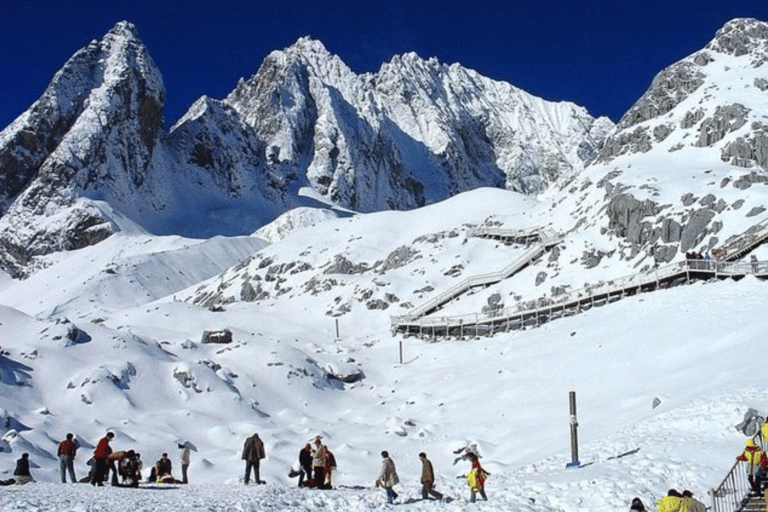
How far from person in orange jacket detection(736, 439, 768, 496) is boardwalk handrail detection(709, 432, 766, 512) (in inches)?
9.6

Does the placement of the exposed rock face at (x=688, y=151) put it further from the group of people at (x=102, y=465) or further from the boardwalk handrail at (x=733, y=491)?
the group of people at (x=102, y=465)

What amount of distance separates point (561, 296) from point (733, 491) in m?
43.5

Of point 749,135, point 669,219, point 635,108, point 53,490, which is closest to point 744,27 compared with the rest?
point 635,108

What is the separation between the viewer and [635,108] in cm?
9806

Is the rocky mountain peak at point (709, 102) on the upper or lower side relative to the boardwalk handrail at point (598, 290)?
upper

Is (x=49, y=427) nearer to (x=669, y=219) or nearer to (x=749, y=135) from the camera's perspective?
(x=669, y=219)

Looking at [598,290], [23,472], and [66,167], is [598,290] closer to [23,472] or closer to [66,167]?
[23,472]

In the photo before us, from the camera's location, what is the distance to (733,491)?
17891mm

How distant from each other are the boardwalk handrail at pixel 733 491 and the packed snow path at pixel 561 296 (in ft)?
107

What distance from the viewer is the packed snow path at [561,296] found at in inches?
2066

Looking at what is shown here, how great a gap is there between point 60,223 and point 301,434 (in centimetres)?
13630

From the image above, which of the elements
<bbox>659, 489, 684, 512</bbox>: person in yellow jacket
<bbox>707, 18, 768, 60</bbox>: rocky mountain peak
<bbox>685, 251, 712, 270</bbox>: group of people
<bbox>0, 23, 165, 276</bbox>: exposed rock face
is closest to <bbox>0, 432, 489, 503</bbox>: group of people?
<bbox>659, 489, 684, 512</bbox>: person in yellow jacket

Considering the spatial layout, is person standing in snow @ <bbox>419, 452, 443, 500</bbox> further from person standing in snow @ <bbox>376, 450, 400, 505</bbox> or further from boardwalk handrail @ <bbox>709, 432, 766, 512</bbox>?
boardwalk handrail @ <bbox>709, 432, 766, 512</bbox>

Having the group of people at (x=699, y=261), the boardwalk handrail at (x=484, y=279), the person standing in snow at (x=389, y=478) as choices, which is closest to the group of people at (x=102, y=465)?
the person standing in snow at (x=389, y=478)
